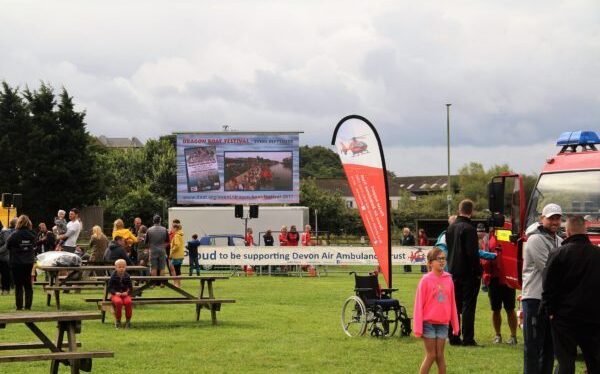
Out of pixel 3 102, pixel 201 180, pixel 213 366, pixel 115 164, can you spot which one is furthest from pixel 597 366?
pixel 115 164

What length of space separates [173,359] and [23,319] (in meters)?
3.59

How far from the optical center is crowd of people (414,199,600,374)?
9078mm

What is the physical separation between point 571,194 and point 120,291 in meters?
7.63

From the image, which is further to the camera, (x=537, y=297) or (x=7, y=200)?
(x=7, y=200)

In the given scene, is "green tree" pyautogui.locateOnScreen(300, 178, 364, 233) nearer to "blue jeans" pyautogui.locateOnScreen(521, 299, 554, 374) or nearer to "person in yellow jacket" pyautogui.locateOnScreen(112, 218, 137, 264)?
"person in yellow jacket" pyautogui.locateOnScreen(112, 218, 137, 264)

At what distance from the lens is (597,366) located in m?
9.04

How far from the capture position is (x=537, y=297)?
10664 mm

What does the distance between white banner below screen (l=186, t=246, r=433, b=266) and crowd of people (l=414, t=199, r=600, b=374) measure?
22.6 metres

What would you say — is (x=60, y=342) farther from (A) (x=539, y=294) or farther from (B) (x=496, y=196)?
(B) (x=496, y=196)

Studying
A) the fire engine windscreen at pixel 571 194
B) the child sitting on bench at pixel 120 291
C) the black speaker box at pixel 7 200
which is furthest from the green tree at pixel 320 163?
the fire engine windscreen at pixel 571 194

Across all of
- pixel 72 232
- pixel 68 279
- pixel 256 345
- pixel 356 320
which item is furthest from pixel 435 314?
pixel 72 232

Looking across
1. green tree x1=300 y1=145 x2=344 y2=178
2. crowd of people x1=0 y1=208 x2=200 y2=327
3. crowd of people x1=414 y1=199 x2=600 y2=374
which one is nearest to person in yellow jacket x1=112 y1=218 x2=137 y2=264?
crowd of people x1=0 y1=208 x2=200 y2=327

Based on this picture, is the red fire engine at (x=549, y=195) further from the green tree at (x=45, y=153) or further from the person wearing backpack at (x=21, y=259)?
the green tree at (x=45, y=153)

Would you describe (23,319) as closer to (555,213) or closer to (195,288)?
(555,213)
